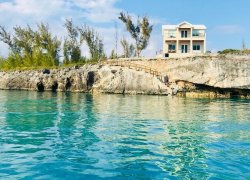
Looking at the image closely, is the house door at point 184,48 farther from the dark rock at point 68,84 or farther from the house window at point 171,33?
the dark rock at point 68,84

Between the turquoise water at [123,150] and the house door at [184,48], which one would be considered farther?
the house door at [184,48]

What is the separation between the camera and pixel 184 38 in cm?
7719

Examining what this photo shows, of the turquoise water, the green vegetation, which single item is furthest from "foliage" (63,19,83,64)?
the turquoise water

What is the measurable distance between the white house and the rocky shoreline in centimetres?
1371

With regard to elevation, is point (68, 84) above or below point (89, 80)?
below

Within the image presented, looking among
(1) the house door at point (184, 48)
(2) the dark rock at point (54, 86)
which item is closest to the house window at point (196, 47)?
(1) the house door at point (184, 48)

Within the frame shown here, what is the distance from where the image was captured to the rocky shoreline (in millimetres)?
58594

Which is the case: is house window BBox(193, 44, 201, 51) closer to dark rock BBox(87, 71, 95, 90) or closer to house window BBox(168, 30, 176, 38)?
house window BBox(168, 30, 176, 38)

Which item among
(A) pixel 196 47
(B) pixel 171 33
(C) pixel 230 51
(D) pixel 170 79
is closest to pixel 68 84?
(D) pixel 170 79

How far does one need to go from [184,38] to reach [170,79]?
Result: 17663 millimetres

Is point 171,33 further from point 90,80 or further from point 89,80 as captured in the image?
point 89,80

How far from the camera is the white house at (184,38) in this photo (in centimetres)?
7712

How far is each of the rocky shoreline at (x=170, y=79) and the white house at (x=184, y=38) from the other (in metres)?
13.7

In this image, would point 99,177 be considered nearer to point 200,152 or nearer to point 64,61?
point 200,152
